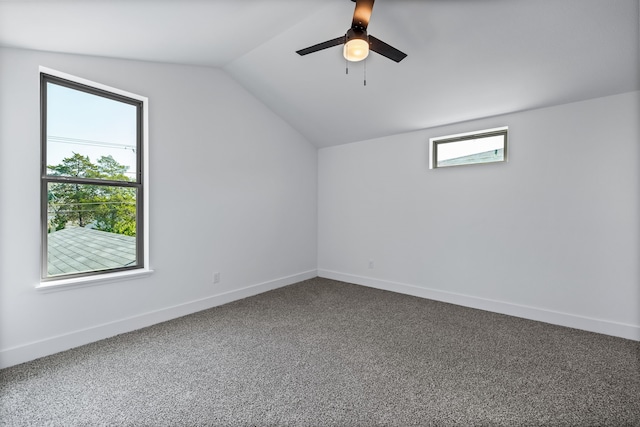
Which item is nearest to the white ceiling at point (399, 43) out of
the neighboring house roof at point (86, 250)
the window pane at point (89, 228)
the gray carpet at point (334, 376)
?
the window pane at point (89, 228)

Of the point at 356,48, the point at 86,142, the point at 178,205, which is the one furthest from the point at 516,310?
the point at 86,142

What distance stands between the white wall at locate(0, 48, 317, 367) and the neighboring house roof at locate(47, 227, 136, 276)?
0.57 feet

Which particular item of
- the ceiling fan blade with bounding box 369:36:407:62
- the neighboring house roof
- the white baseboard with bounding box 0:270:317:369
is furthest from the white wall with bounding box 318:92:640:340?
the neighboring house roof

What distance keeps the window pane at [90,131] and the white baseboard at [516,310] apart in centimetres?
351

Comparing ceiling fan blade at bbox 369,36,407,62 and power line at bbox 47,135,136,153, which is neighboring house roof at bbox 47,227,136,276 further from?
ceiling fan blade at bbox 369,36,407,62

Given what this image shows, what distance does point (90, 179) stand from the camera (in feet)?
8.72

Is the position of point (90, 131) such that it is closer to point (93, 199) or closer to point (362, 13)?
point (93, 199)

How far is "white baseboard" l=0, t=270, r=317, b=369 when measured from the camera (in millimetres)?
2211

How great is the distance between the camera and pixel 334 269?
490 cm

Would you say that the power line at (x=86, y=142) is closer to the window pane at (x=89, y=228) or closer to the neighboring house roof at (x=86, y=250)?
the window pane at (x=89, y=228)

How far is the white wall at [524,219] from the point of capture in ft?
9.00

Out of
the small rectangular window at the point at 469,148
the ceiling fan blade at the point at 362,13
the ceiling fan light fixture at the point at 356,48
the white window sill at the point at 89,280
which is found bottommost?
the white window sill at the point at 89,280

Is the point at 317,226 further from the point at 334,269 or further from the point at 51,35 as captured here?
the point at 51,35

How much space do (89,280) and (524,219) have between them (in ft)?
14.6
